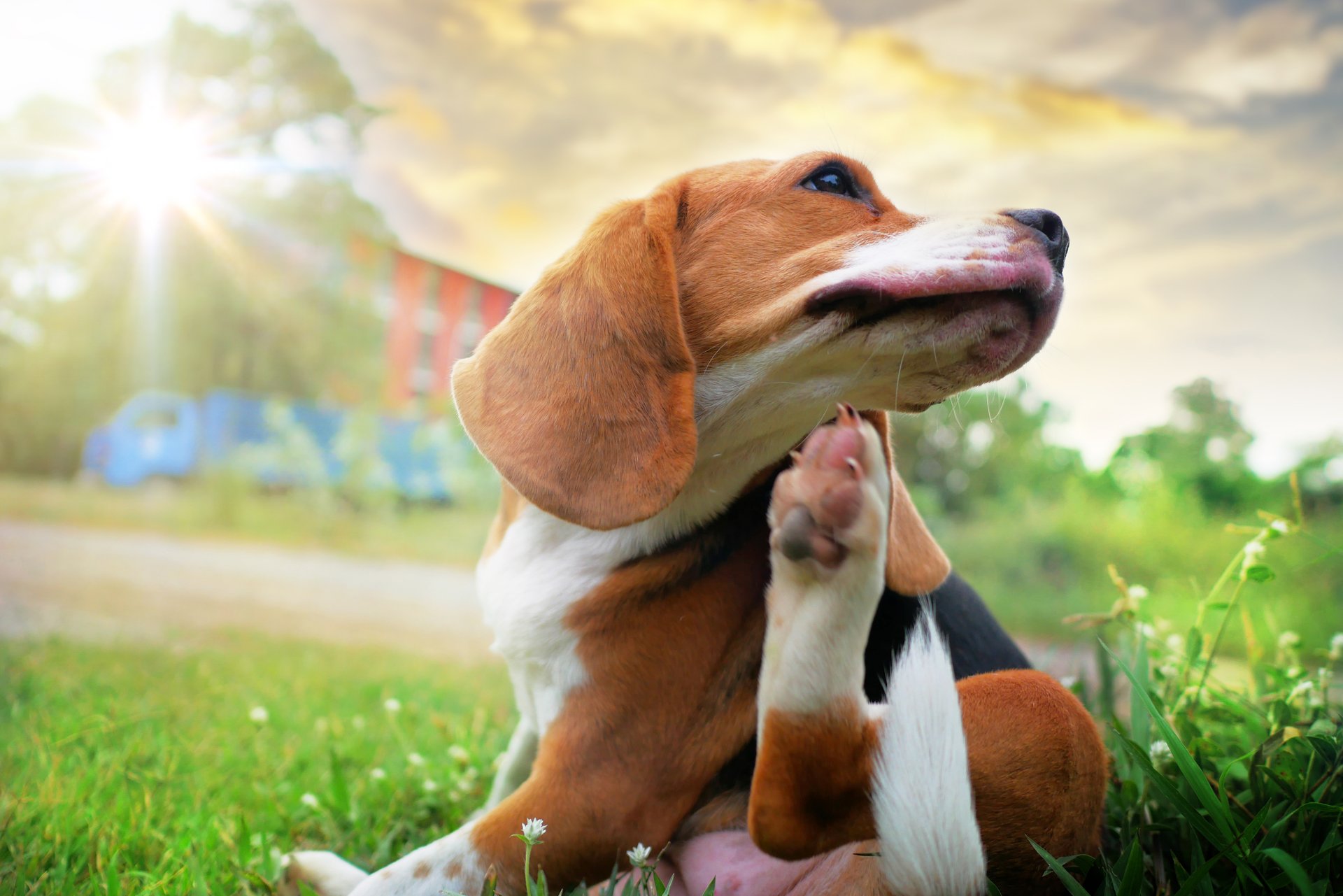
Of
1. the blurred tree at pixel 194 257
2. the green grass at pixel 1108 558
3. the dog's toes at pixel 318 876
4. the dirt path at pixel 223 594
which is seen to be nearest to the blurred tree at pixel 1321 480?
the green grass at pixel 1108 558

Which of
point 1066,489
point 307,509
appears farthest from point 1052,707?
point 307,509

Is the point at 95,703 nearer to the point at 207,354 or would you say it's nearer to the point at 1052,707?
the point at 1052,707

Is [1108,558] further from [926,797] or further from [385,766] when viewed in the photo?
[926,797]

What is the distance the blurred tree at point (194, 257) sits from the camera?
1350 centimetres

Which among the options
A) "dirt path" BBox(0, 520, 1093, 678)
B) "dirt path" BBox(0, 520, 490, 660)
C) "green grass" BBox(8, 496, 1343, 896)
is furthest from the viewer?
"dirt path" BBox(0, 520, 490, 660)

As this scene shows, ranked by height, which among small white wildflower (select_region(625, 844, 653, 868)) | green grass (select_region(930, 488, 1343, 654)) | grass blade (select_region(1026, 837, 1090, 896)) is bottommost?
green grass (select_region(930, 488, 1343, 654))

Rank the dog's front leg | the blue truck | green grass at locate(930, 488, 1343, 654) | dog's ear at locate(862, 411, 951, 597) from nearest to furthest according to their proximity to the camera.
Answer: dog's ear at locate(862, 411, 951, 597), the dog's front leg, green grass at locate(930, 488, 1343, 654), the blue truck

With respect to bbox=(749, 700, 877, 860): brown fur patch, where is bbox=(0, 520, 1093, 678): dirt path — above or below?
below

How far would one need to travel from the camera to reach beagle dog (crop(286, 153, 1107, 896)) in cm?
139

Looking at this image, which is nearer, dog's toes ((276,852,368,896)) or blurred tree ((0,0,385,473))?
dog's toes ((276,852,368,896))

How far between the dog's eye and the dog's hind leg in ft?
2.04

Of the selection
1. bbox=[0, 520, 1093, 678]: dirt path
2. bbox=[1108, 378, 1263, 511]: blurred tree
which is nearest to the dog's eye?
bbox=[0, 520, 1093, 678]: dirt path

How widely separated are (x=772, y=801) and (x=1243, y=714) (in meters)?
1.42

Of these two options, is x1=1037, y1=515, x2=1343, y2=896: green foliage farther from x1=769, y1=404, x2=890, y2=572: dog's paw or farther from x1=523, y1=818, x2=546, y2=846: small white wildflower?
x1=523, y1=818, x2=546, y2=846: small white wildflower
